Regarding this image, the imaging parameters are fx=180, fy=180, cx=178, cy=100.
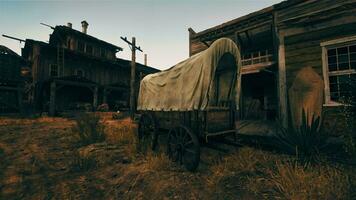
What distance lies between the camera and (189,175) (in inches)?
145

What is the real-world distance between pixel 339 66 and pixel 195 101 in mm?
5008

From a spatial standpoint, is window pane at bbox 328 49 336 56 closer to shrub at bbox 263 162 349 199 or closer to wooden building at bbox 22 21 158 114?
shrub at bbox 263 162 349 199

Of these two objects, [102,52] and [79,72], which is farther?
[102,52]

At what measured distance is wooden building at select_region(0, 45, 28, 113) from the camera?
1502cm

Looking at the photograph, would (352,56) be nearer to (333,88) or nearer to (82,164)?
(333,88)

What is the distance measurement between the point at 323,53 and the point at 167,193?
6513 millimetres

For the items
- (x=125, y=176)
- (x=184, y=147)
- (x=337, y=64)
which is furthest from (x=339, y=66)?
(x=125, y=176)

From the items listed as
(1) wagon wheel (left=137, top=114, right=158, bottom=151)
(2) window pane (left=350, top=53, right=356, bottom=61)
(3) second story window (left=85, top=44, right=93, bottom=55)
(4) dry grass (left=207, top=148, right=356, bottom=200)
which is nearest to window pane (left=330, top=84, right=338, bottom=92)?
(2) window pane (left=350, top=53, right=356, bottom=61)

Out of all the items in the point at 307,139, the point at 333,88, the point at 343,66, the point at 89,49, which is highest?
the point at 89,49

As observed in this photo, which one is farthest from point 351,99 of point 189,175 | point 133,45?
point 133,45

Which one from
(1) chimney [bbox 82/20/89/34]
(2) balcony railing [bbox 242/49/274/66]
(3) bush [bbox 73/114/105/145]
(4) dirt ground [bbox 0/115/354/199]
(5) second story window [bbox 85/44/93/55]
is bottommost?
(4) dirt ground [bbox 0/115/354/199]

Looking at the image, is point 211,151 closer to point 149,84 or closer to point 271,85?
point 149,84

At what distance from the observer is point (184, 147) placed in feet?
13.6

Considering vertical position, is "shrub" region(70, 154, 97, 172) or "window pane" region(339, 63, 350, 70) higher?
"window pane" region(339, 63, 350, 70)
